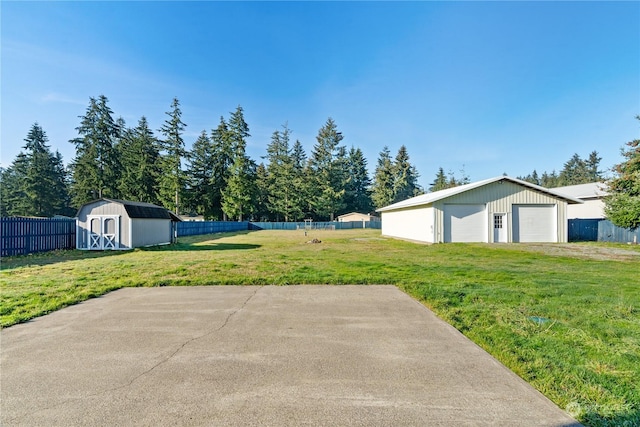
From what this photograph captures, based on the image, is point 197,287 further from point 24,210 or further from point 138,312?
point 24,210

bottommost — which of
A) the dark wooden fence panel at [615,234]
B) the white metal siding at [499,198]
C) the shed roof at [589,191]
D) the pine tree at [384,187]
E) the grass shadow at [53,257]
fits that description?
the grass shadow at [53,257]

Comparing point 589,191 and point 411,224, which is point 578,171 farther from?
point 411,224

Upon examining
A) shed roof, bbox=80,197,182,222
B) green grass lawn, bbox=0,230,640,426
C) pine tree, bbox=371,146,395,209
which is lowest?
green grass lawn, bbox=0,230,640,426

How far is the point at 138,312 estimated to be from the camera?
5.19 m

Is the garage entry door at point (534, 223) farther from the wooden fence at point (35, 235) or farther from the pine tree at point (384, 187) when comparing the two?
the pine tree at point (384, 187)

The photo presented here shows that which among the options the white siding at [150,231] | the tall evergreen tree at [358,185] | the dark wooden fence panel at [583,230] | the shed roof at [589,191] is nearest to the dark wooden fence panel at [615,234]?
the dark wooden fence panel at [583,230]

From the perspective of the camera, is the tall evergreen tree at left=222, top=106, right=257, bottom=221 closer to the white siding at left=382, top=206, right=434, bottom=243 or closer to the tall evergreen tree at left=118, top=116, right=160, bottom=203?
the tall evergreen tree at left=118, top=116, right=160, bottom=203

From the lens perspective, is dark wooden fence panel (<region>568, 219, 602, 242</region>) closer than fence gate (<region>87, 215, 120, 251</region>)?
No

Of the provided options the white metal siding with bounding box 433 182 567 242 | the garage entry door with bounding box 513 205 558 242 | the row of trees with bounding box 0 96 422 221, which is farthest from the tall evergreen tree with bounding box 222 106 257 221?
the garage entry door with bounding box 513 205 558 242

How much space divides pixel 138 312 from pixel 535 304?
7.19 meters

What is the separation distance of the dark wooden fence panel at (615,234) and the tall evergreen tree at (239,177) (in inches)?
1496

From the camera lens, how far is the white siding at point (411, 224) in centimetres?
1921

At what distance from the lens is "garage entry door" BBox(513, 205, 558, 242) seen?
19.1 m

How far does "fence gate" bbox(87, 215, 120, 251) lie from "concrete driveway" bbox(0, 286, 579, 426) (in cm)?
1271
